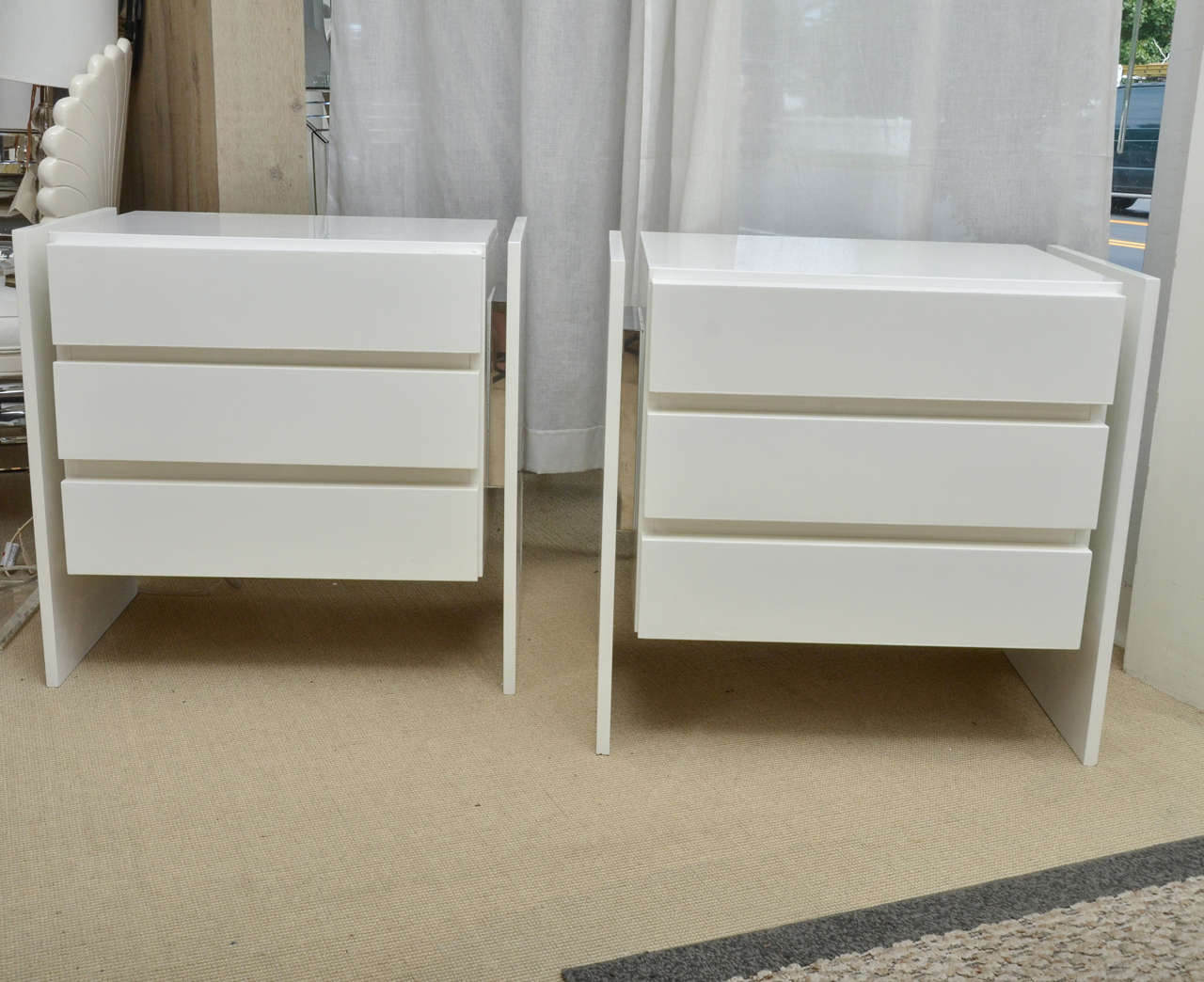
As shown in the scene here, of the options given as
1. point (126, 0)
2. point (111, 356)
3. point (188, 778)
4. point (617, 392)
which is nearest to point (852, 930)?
point (617, 392)

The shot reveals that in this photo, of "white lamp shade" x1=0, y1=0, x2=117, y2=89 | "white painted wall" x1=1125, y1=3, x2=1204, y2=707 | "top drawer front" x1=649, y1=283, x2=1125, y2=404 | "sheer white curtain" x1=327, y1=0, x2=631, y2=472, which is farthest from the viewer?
"sheer white curtain" x1=327, y1=0, x2=631, y2=472

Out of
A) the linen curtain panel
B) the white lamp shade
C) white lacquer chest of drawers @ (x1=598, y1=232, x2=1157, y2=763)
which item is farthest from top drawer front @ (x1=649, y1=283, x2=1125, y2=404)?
the white lamp shade

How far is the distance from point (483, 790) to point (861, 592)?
17.6 inches

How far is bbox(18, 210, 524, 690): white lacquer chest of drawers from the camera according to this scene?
131cm

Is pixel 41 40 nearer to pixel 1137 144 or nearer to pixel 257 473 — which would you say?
pixel 257 473

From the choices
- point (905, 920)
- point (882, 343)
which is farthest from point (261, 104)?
point (905, 920)

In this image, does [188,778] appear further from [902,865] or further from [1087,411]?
[1087,411]

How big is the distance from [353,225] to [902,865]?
0.98 metres

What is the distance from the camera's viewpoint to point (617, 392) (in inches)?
50.4

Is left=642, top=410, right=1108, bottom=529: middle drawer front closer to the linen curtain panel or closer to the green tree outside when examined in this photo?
the linen curtain panel

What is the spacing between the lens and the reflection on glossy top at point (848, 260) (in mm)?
1243

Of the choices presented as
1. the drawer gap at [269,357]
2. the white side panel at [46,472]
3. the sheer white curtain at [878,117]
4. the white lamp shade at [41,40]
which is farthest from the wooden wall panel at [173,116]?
the sheer white curtain at [878,117]

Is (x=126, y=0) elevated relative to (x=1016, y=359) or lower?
elevated

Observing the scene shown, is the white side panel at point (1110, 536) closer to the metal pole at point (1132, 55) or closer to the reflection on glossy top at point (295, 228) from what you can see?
the metal pole at point (1132, 55)
